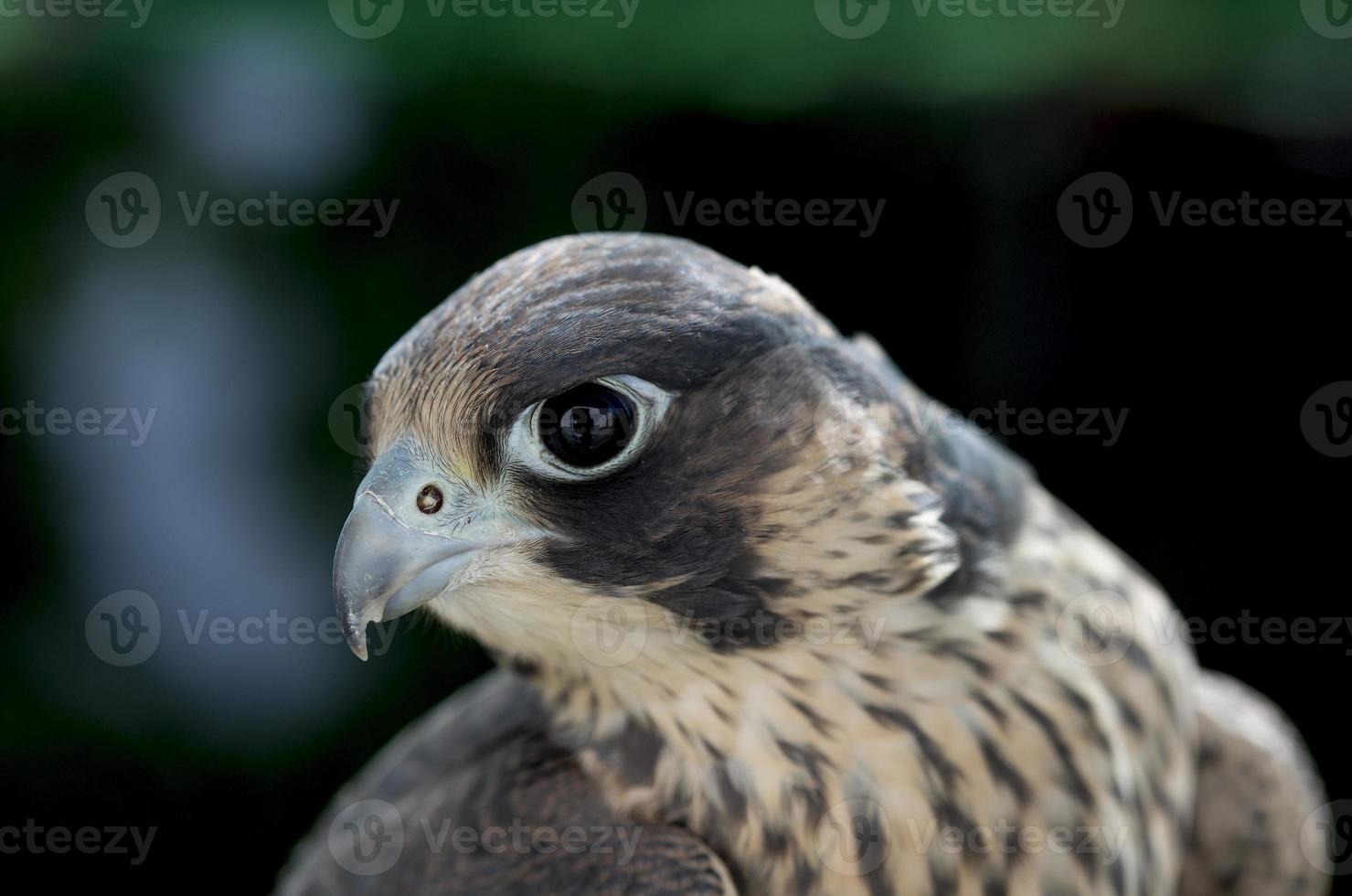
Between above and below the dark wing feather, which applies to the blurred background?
above

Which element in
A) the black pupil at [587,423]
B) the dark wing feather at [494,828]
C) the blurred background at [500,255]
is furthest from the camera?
the blurred background at [500,255]

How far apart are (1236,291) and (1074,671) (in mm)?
2675

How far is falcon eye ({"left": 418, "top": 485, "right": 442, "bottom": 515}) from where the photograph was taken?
148 cm

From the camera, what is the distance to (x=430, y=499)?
1482 mm

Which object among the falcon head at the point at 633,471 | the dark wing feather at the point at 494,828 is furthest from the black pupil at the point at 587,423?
the dark wing feather at the point at 494,828

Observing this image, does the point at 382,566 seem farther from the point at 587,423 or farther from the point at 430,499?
the point at 587,423

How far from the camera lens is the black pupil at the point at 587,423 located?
1408 millimetres

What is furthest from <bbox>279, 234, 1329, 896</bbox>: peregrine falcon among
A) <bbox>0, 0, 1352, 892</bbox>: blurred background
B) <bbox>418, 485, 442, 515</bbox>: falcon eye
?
<bbox>0, 0, 1352, 892</bbox>: blurred background

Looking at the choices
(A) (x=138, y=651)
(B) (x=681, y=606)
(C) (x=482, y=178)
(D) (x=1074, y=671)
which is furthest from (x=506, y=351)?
(A) (x=138, y=651)

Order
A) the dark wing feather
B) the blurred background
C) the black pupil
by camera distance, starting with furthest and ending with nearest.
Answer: the blurred background
the dark wing feather
the black pupil

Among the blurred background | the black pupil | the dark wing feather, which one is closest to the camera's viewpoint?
the black pupil

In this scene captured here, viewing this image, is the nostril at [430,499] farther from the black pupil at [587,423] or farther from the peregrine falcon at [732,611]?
the black pupil at [587,423]

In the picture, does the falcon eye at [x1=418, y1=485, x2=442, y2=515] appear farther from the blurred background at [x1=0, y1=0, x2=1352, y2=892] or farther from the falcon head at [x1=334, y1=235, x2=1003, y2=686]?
the blurred background at [x1=0, y1=0, x2=1352, y2=892]

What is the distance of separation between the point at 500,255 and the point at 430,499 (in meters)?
2.51
